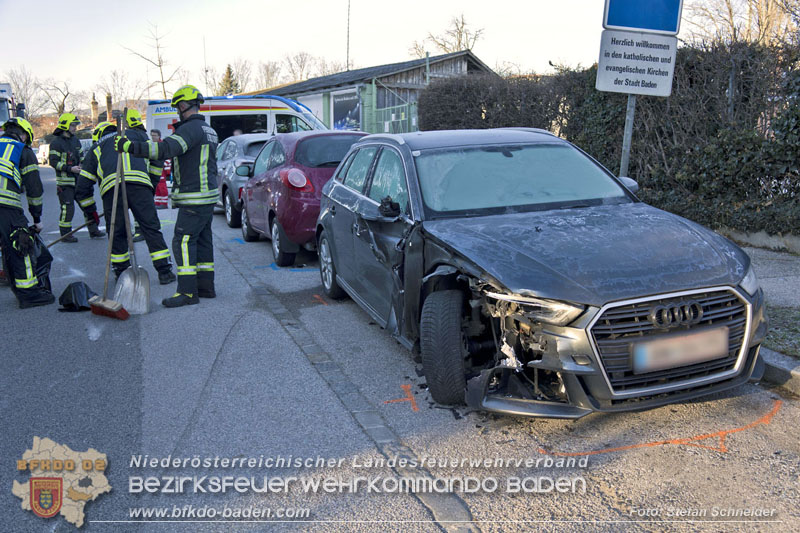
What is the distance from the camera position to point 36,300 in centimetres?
704

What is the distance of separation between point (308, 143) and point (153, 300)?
9.16ft

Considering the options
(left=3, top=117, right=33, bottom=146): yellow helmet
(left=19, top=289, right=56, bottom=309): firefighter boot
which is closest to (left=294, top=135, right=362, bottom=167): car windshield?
(left=3, top=117, right=33, bottom=146): yellow helmet

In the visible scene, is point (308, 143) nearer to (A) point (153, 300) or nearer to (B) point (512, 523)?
(A) point (153, 300)

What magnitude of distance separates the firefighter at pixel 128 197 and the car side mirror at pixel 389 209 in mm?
3931

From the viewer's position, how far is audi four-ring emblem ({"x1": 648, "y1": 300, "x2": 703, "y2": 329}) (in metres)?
3.39

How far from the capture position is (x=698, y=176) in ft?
28.1

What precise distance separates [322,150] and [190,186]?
2215 mm

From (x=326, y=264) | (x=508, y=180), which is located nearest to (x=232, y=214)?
(x=326, y=264)

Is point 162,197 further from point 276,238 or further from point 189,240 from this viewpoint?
point 189,240

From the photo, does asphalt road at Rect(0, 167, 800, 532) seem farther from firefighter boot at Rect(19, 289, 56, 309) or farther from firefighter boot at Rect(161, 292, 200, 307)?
firefighter boot at Rect(19, 289, 56, 309)

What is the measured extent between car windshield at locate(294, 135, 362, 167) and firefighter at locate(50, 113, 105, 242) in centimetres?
485

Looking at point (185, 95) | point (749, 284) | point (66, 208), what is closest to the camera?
point (749, 284)

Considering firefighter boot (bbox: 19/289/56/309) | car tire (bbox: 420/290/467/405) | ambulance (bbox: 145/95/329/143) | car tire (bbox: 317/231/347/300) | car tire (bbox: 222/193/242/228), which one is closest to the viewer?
car tire (bbox: 420/290/467/405)

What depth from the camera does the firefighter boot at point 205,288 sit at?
23.6 ft
